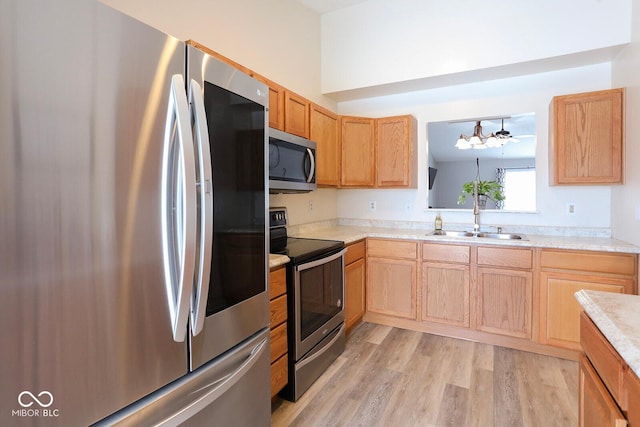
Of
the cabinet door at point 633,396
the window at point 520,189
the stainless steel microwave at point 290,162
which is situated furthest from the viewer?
the window at point 520,189

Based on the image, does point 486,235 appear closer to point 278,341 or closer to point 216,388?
point 278,341

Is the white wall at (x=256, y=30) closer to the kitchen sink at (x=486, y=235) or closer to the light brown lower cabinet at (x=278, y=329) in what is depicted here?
the light brown lower cabinet at (x=278, y=329)

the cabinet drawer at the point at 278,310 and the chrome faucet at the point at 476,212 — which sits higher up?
the chrome faucet at the point at 476,212

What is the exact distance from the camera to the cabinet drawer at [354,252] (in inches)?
113

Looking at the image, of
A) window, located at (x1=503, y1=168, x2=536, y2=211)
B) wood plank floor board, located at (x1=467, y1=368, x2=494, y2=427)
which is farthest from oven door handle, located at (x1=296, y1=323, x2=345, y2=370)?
window, located at (x1=503, y1=168, x2=536, y2=211)

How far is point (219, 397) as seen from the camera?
116 cm

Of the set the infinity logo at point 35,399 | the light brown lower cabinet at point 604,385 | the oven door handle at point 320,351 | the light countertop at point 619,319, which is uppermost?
the light countertop at point 619,319

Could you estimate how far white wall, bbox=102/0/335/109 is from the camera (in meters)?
2.00

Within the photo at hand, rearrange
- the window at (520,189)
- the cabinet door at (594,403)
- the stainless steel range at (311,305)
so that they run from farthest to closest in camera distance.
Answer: the window at (520,189), the stainless steel range at (311,305), the cabinet door at (594,403)

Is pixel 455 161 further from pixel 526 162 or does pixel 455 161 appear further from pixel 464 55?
pixel 464 55

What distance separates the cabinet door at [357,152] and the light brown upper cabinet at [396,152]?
8 centimetres

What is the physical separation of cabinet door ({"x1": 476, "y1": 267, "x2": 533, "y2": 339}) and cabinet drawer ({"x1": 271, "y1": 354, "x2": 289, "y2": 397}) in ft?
5.89

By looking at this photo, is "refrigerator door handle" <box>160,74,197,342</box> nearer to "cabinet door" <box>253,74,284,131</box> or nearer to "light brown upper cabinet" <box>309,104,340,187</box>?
"cabinet door" <box>253,74,284,131</box>

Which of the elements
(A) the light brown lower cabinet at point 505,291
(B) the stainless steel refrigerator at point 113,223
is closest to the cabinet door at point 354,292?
(A) the light brown lower cabinet at point 505,291
